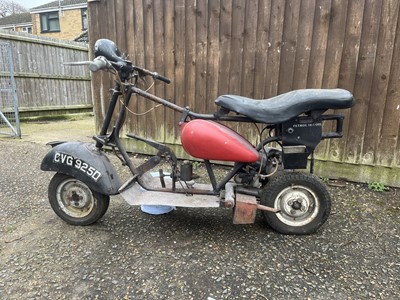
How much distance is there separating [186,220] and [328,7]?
115 inches

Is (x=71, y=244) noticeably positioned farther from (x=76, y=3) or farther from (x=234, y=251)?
(x=76, y=3)

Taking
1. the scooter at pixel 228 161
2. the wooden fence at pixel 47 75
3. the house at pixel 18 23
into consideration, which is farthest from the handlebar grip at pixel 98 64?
the house at pixel 18 23

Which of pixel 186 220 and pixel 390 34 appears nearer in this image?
pixel 186 220

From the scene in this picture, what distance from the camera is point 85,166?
7.82 ft

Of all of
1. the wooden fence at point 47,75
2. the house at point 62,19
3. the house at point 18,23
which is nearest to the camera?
the wooden fence at point 47,75

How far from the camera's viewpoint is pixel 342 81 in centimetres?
353

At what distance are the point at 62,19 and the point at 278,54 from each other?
21.1 m

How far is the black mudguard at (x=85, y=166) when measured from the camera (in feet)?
7.81

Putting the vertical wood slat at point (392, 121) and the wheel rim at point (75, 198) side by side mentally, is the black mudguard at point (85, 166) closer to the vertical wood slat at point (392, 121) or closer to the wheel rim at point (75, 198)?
the wheel rim at point (75, 198)

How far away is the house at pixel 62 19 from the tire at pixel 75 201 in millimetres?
19831

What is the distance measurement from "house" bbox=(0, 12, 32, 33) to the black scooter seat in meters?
26.6

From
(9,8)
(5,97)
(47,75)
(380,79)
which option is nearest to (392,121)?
(380,79)

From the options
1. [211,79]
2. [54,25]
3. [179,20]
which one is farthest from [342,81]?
[54,25]

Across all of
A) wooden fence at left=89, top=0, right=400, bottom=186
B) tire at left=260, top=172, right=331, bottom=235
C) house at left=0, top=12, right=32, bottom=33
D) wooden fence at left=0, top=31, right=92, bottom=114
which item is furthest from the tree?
tire at left=260, top=172, right=331, bottom=235
